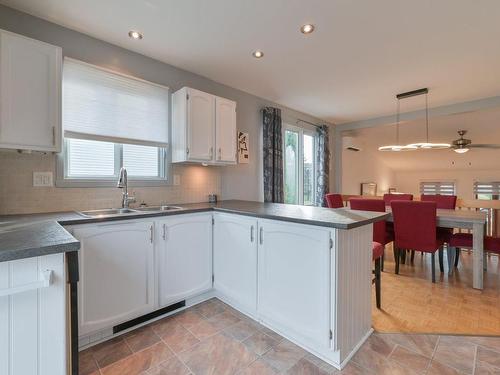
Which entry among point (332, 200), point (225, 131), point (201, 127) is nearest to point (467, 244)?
point (332, 200)

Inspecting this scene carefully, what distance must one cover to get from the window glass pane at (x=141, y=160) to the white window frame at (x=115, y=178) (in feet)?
0.12

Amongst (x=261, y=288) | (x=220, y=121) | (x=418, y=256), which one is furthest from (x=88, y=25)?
(x=418, y=256)

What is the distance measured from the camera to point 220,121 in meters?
2.81

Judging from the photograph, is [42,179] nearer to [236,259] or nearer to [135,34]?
[135,34]

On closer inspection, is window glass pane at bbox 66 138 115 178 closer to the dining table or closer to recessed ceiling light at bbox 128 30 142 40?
recessed ceiling light at bbox 128 30 142 40

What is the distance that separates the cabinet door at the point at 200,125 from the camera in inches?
100

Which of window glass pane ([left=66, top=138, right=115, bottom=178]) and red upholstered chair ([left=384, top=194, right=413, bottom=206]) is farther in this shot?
red upholstered chair ([left=384, top=194, right=413, bottom=206])

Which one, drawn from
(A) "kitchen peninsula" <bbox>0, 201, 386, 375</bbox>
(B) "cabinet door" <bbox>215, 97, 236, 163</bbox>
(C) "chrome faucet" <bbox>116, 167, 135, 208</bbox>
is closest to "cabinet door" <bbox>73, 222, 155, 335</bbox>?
(A) "kitchen peninsula" <bbox>0, 201, 386, 375</bbox>

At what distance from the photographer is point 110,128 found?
7.50ft

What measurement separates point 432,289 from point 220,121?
292cm

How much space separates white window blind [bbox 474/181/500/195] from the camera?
20.4 feet

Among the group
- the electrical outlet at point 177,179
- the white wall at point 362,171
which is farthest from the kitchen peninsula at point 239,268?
the white wall at point 362,171

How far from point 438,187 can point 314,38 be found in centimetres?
723

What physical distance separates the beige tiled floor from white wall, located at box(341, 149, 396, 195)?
12.7ft
